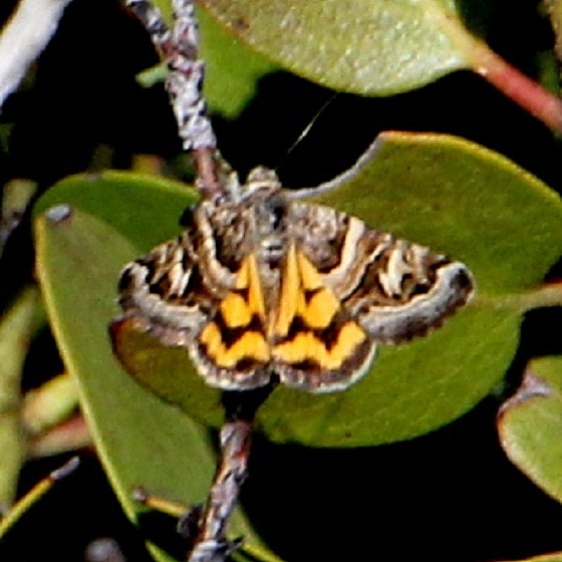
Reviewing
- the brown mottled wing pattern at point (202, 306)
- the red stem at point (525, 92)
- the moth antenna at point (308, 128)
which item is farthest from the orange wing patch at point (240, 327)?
the red stem at point (525, 92)

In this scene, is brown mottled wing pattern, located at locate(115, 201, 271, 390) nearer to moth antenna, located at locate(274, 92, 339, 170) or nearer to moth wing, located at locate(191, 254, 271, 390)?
moth wing, located at locate(191, 254, 271, 390)

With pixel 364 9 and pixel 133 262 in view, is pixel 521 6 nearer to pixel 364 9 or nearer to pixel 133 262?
pixel 364 9

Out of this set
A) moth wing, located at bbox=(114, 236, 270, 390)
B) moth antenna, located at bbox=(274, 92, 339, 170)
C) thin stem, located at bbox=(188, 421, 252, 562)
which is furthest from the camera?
moth antenna, located at bbox=(274, 92, 339, 170)

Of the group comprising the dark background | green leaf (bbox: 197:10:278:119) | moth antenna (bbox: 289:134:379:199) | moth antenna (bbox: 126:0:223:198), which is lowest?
the dark background

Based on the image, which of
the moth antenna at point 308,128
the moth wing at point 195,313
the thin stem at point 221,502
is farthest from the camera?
the moth antenna at point 308,128

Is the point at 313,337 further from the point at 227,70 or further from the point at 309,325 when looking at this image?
the point at 227,70

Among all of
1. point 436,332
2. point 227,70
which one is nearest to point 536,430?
point 436,332

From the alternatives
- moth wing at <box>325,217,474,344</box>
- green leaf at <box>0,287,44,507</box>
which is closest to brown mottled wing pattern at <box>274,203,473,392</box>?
moth wing at <box>325,217,474,344</box>

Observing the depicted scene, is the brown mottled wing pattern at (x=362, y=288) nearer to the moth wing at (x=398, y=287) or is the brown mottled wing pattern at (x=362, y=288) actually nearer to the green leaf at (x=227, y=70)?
the moth wing at (x=398, y=287)
